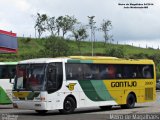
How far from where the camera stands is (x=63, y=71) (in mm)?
24797

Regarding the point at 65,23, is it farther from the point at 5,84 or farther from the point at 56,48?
the point at 5,84

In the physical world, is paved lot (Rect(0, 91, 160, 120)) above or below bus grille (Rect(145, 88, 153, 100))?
below

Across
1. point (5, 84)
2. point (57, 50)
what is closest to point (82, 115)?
point (5, 84)

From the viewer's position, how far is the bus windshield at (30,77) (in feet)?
78.8

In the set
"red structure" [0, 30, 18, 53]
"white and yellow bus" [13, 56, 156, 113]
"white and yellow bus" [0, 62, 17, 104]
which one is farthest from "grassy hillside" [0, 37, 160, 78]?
"white and yellow bus" [13, 56, 156, 113]

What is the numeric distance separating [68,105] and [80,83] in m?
1.44

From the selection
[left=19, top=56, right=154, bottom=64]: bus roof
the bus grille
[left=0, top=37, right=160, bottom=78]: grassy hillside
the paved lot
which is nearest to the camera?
the paved lot

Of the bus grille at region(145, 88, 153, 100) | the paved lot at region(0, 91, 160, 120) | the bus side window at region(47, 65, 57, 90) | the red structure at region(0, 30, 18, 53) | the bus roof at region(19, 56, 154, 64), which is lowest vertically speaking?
the paved lot at region(0, 91, 160, 120)

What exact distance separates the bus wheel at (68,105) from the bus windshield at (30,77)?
162cm

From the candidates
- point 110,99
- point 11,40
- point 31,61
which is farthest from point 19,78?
point 11,40

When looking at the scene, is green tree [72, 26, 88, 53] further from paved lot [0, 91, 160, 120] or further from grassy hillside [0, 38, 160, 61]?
paved lot [0, 91, 160, 120]

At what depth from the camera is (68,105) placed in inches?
980

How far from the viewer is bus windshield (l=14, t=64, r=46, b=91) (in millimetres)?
24031

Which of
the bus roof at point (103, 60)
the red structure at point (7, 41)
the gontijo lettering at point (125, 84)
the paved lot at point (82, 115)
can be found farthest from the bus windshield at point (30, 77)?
the red structure at point (7, 41)
